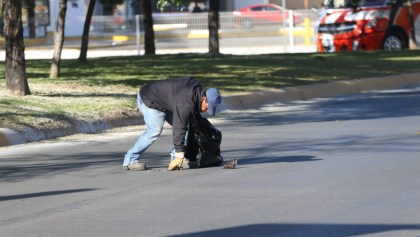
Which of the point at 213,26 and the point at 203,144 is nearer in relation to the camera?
the point at 203,144

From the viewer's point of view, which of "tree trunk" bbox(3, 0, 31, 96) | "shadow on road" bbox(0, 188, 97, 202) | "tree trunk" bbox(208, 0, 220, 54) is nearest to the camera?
"shadow on road" bbox(0, 188, 97, 202)

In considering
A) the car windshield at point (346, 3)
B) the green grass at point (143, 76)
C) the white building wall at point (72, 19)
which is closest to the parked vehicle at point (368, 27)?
the car windshield at point (346, 3)

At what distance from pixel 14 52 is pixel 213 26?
11.4m

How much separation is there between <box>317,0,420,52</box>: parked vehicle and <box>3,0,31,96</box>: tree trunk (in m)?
15.8

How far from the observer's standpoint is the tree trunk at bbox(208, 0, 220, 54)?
90.9 ft

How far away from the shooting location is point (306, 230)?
7656 mm

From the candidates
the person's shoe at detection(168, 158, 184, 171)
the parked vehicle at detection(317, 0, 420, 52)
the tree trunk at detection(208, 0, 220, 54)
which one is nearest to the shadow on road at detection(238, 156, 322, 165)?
the person's shoe at detection(168, 158, 184, 171)

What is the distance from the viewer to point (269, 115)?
16859 millimetres

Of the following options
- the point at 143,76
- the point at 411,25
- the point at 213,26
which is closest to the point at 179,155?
the point at 143,76

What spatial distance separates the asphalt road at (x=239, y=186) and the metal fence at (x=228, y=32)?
1956cm

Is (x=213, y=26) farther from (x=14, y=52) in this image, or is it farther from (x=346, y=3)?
A: (x=14, y=52)

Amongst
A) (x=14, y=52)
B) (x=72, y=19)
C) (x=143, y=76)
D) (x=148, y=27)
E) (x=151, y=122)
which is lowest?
(x=72, y=19)

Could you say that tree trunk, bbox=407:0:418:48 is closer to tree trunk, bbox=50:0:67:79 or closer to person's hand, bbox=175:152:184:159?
tree trunk, bbox=50:0:67:79

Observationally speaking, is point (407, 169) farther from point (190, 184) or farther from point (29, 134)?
point (29, 134)
